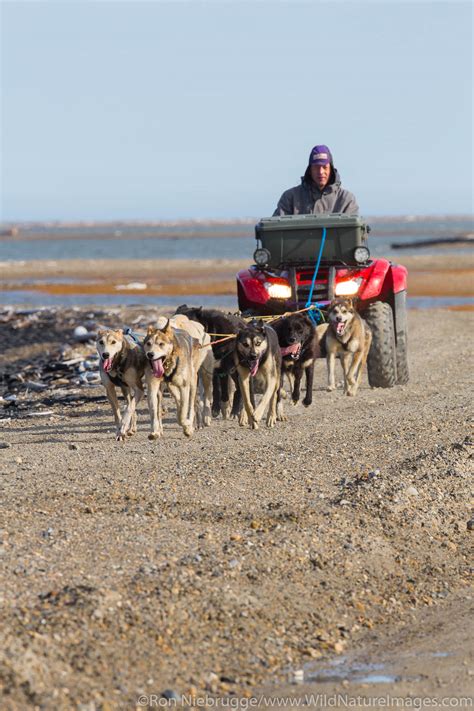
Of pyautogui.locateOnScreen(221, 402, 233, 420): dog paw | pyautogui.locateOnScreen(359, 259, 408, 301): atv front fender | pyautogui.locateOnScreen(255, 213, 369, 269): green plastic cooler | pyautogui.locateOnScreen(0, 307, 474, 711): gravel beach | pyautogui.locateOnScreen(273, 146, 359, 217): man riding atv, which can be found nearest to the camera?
pyautogui.locateOnScreen(0, 307, 474, 711): gravel beach

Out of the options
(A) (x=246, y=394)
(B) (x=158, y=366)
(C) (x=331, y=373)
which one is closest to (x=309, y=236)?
(C) (x=331, y=373)

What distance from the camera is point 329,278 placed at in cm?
1239

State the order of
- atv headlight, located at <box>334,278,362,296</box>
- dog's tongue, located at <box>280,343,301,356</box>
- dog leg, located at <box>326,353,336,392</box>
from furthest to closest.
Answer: dog leg, located at <box>326,353,336,392</box> < atv headlight, located at <box>334,278,362,296</box> < dog's tongue, located at <box>280,343,301,356</box>

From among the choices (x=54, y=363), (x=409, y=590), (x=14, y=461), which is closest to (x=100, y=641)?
(x=409, y=590)

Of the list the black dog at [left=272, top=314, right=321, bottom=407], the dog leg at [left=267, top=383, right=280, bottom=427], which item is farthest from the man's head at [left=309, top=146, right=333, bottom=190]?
the dog leg at [left=267, top=383, right=280, bottom=427]

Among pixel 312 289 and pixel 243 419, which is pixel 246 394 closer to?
pixel 243 419

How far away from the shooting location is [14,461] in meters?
8.94

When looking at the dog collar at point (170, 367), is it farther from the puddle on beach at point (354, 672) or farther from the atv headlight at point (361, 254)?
the puddle on beach at point (354, 672)

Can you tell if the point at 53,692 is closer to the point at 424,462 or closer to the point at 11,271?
the point at 424,462

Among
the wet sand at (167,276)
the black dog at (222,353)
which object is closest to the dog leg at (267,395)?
the black dog at (222,353)

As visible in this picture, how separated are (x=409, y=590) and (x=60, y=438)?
183 inches

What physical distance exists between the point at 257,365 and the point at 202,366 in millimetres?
639

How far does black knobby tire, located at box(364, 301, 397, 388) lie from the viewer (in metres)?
12.7

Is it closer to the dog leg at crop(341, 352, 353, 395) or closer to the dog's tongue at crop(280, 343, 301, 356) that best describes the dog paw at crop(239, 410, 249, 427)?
the dog's tongue at crop(280, 343, 301, 356)
